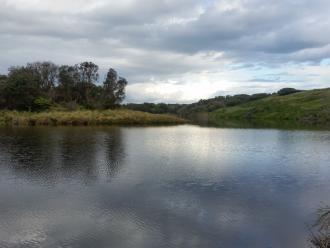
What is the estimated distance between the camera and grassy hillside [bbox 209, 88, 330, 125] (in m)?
140

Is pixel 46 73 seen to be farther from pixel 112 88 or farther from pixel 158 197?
pixel 158 197

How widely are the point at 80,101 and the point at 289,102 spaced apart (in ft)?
353

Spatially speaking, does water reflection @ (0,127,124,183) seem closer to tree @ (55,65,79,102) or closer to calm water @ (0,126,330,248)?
calm water @ (0,126,330,248)

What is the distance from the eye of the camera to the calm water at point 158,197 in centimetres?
1712

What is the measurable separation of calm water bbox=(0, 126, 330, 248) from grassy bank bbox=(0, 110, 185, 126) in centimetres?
4434

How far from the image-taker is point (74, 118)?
288 feet

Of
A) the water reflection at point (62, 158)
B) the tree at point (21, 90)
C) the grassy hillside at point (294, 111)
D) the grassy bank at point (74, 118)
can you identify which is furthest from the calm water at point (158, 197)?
the grassy hillside at point (294, 111)

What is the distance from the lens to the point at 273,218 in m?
20.0

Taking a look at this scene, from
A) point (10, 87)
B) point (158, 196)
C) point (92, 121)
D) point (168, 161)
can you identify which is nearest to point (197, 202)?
point (158, 196)

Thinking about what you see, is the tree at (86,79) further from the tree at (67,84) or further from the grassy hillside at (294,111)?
the grassy hillside at (294,111)

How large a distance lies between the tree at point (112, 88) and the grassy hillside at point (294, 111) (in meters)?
41.6

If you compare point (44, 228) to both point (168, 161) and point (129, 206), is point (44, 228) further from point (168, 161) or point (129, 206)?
point (168, 161)

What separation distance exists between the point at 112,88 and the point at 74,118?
19570mm

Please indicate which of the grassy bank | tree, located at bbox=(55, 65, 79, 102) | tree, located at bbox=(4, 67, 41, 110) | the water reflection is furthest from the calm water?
tree, located at bbox=(55, 65, 79, 102)
